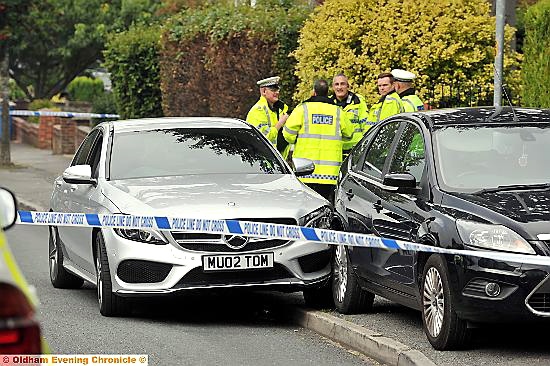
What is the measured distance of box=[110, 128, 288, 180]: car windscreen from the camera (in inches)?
439

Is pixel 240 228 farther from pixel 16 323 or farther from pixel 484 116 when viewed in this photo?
pixel 16 323

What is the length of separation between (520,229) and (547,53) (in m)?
7.56

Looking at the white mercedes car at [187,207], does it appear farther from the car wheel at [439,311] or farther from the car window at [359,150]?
the car wheel at [439,311]

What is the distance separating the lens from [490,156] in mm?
9188

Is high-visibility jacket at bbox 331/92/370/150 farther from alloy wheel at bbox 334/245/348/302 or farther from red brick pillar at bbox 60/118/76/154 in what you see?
red brick pillar at bbox 60/118/76/154

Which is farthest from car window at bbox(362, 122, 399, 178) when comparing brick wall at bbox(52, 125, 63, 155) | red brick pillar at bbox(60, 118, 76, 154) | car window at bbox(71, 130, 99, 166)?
brick wall at bbox(52, 125, 63, 155)

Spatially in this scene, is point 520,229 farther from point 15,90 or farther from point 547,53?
point 15,90

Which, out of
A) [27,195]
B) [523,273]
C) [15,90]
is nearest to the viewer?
[523,273]

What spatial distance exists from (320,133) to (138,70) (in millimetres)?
13861

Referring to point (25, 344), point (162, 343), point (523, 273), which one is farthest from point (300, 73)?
point (25, 344)

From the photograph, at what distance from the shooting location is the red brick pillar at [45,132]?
3903cm

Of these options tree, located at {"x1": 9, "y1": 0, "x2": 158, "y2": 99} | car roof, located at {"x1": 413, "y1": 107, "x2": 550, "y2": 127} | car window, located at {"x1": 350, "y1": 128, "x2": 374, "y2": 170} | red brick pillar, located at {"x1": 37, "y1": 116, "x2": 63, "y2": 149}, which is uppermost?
car roof, located at {"x1": 413, "y1": 107, "x2": 550, "y2": 127}

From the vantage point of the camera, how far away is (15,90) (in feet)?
213

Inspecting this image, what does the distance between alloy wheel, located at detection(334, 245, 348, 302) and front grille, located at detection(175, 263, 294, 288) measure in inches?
16.0
